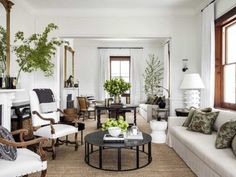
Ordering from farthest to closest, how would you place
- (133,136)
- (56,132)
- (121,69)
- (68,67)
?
(121,69), (68,67), (56,132), (133,136)

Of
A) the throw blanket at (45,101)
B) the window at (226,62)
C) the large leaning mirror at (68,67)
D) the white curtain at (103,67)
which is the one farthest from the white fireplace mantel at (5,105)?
the white curtain at (103,67)

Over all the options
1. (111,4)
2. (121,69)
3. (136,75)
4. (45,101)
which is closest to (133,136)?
(45,101)

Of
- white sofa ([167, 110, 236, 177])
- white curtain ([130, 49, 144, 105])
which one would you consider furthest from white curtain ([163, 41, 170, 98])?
white sofa ([167, 110, 236, 177])

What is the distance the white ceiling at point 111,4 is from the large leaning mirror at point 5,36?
1270mm

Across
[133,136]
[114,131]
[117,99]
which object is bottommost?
[133,136]

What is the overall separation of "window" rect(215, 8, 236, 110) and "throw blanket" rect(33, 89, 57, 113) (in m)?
3.38

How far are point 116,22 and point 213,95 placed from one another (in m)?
2.95

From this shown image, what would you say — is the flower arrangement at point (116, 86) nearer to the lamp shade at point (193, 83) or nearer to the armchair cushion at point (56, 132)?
the lamp shade at point (193, 83)

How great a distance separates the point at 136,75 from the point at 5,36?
279 inches

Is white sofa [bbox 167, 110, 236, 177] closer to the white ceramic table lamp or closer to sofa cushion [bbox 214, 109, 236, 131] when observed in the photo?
sofa cushion [bbox 214, 109, 236, 131]

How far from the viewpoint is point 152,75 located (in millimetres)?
10625

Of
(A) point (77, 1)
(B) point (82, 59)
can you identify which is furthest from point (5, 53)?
(B) point (82, 59)

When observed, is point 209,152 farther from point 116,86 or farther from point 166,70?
point 166,70

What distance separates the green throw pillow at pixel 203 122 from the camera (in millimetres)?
3829
